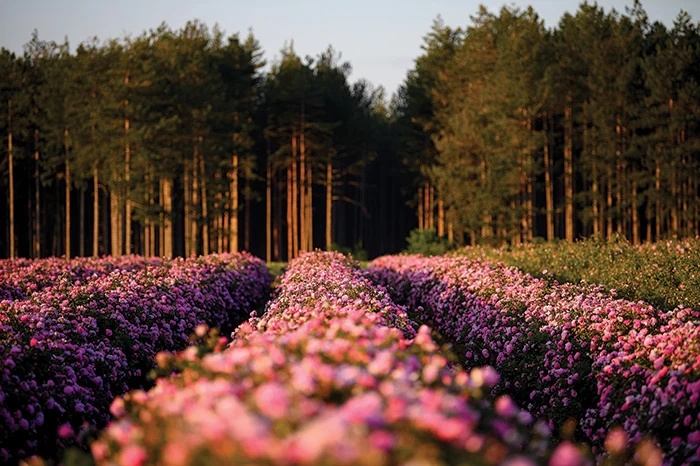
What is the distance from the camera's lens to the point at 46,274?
18078mm

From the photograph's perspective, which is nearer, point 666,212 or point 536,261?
point 536,261

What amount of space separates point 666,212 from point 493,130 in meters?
11.6

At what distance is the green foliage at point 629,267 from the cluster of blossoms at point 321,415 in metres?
9.04

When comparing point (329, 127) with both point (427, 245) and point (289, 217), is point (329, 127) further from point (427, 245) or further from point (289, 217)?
point (427, 245)

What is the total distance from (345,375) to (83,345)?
6021 mm

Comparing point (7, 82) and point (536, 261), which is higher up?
point (7, 82)

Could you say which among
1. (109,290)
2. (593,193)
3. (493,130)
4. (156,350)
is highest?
(493,130)

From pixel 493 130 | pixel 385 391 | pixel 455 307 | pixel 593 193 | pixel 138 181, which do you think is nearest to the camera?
pixel 385 391

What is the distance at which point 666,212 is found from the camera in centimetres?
4009

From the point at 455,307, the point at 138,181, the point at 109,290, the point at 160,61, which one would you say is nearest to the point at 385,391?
the point at 109,290

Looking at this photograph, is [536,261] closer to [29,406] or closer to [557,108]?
[29,406]

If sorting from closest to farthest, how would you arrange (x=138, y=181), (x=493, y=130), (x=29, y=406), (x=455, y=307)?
(x=29, y=406), (x=455, y=307), (x=138, y=181), (x=493, y=130)

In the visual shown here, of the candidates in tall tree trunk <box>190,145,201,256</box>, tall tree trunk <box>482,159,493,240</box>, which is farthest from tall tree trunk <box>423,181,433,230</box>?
tall tree trunk <box>190,145,201,256</box>

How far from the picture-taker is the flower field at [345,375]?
2859 mm
